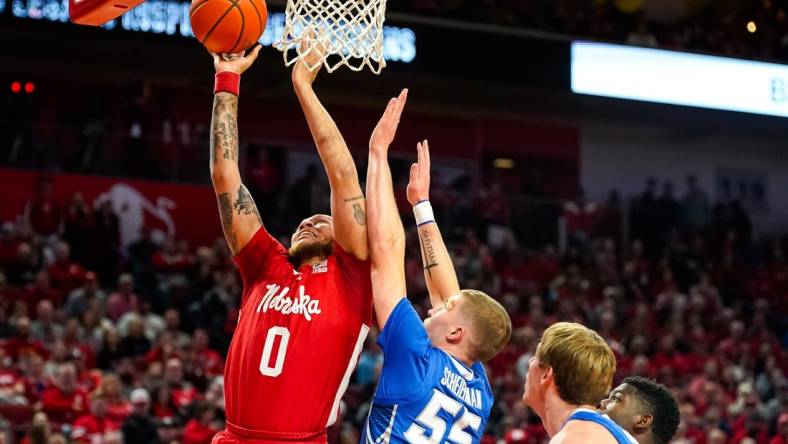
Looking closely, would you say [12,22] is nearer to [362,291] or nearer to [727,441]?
[727,441]

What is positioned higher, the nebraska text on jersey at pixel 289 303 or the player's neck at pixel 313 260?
the player's neck at pixel 313 260

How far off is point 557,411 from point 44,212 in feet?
41.5

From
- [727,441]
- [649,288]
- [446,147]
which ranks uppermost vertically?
[446,147]

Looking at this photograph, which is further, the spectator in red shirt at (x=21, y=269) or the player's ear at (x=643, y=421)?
the spectator in red shirt at (x=21, y=269)

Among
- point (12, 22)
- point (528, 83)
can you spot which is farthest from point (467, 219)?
point (12, 22)

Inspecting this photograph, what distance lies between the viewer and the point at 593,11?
66.1 ft

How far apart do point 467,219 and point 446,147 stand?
15.4 ft

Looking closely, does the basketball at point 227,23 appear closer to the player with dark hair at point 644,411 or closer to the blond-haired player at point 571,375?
the blond-haired player at point 571,375

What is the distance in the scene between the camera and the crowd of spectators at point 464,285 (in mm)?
11273

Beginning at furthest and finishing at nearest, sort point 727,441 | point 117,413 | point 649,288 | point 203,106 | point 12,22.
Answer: point 203,106 < point 649,288 < point 12,22 < point 727,441 < point 117,413

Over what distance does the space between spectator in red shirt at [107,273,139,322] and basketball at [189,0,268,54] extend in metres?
9.29

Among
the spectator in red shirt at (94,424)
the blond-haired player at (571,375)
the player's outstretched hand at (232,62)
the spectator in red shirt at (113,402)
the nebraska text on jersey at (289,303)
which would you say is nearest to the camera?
the blond-haired player at (571,375)

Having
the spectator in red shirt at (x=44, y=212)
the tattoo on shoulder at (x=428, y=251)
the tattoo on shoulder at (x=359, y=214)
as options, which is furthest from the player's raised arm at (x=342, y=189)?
Result: the spectator in red shirt at (x=44, y=212)

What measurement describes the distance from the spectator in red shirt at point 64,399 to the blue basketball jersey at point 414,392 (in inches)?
286
